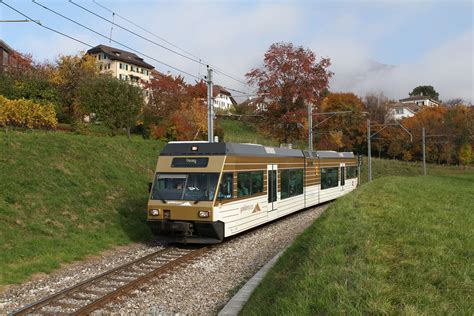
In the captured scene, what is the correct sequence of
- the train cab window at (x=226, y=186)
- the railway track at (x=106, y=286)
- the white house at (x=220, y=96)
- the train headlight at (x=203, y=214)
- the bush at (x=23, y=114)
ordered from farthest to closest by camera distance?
the white house at (x=220, y=96) < the bush at (x=23, y=114) < the train cab window at (x=226, y=186) < the train headlight at (x=203, y=214) < the railway track at (x=106, y=286)

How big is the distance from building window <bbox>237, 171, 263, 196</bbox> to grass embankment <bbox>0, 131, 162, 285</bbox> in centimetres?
371

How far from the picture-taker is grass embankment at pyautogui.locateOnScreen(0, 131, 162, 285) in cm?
1141

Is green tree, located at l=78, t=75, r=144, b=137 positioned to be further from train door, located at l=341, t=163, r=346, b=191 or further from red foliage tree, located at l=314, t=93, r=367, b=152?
red foliage tree, located at l=314, t=93, r=367, b=152

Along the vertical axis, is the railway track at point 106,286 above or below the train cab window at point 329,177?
below

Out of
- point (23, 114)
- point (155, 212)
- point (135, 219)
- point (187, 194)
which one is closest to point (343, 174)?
point (135, 219)

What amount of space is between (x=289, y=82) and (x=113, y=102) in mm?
12832

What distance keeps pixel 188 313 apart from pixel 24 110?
20.5 meters

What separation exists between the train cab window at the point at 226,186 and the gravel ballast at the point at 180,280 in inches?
59.6

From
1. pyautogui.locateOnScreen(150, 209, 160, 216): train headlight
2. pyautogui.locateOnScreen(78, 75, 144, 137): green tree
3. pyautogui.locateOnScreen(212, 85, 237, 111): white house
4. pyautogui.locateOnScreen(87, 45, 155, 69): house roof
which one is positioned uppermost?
pyautogui.locateOnScreen(87, 45, 155, 69): house roof

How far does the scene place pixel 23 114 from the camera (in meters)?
24.3

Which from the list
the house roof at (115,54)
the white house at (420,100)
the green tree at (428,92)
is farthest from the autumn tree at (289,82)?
the green tree at (428,92)

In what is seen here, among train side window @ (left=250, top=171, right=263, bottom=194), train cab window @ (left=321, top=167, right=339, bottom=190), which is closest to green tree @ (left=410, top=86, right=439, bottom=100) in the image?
train cab window @ (left=321, top=167, right=339, bottom=190)

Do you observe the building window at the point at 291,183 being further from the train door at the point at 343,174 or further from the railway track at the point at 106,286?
the train door at the point at 343,174

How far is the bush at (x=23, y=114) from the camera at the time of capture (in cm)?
2342
